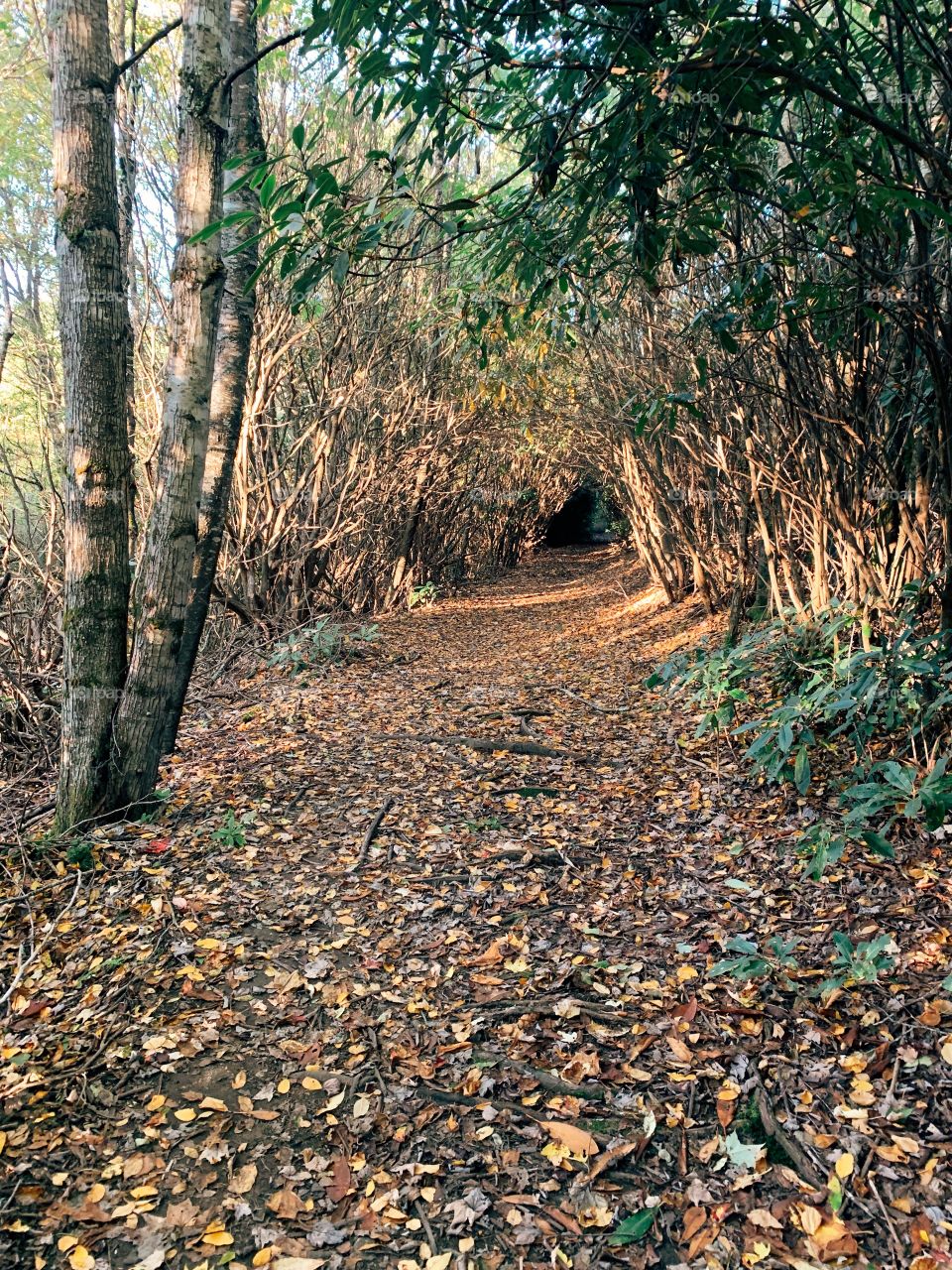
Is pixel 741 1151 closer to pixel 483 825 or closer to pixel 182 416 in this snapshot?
pixel 483 825

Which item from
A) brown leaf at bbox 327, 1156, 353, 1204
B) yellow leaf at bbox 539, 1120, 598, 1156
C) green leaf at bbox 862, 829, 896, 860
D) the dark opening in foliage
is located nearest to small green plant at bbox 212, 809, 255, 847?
brown leaf at bbox 327, 1156, 353, 1204

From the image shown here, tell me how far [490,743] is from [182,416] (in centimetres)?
304

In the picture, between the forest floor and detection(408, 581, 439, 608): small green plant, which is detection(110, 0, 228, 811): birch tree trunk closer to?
the forest floor

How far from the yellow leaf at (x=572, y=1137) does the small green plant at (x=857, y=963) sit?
934 mm

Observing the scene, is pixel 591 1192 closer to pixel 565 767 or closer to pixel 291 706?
pixel 565 767

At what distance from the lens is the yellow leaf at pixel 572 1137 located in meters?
2.34

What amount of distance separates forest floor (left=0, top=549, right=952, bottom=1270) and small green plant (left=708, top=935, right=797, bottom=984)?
7 centimetres

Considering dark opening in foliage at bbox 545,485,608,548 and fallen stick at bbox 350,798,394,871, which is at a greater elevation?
dark opening in foliage at bbox 545,485,608,548

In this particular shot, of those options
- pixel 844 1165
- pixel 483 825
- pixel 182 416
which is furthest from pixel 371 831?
pixel 844 1165

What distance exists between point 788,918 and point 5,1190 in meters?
2.78

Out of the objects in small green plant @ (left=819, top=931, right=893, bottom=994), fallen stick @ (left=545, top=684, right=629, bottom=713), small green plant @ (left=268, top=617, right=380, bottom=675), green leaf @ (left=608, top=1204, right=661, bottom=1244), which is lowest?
green leaf @ (left=608, top=1204, right=661, bottom=1244)

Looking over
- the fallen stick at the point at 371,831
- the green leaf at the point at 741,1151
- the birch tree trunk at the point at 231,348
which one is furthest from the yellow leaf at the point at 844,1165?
the birch tree trunk at the point at 231,348

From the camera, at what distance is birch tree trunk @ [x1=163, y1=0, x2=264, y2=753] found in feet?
14.8

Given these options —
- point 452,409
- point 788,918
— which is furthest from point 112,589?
point 452,409
